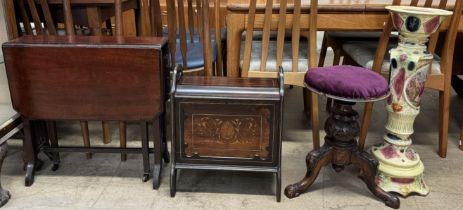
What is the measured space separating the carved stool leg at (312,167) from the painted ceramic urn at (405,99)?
269 millimetres

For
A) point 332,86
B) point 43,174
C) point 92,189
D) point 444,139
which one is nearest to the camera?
point 332,86

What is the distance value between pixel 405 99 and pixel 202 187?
0.98m

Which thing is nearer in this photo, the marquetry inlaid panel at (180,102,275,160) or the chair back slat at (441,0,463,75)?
the marquetry inlaid panel at (180,102,275,160)

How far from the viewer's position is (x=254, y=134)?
67.7 inches

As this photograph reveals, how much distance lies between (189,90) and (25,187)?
0.90 meters

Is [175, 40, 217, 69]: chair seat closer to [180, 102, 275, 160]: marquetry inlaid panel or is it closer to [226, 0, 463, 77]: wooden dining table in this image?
[226, 0, 463, 77]: wooden dining table

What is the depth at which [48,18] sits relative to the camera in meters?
1.94

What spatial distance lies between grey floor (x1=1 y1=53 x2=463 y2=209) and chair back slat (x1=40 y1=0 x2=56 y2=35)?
26.0 inches

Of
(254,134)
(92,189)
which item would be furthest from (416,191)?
(92,189)

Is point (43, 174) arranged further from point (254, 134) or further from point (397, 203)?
point (397, 203)

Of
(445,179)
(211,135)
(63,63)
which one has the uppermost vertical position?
(63,63)

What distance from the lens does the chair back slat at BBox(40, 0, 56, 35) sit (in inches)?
75.1

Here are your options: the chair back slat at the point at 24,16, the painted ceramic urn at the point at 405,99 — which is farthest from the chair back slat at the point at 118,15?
the painted ceramic urn at the point at 405,99

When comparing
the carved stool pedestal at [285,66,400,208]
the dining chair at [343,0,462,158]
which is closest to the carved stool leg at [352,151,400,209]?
the carved stool pedestal at [285,66,400,208]
